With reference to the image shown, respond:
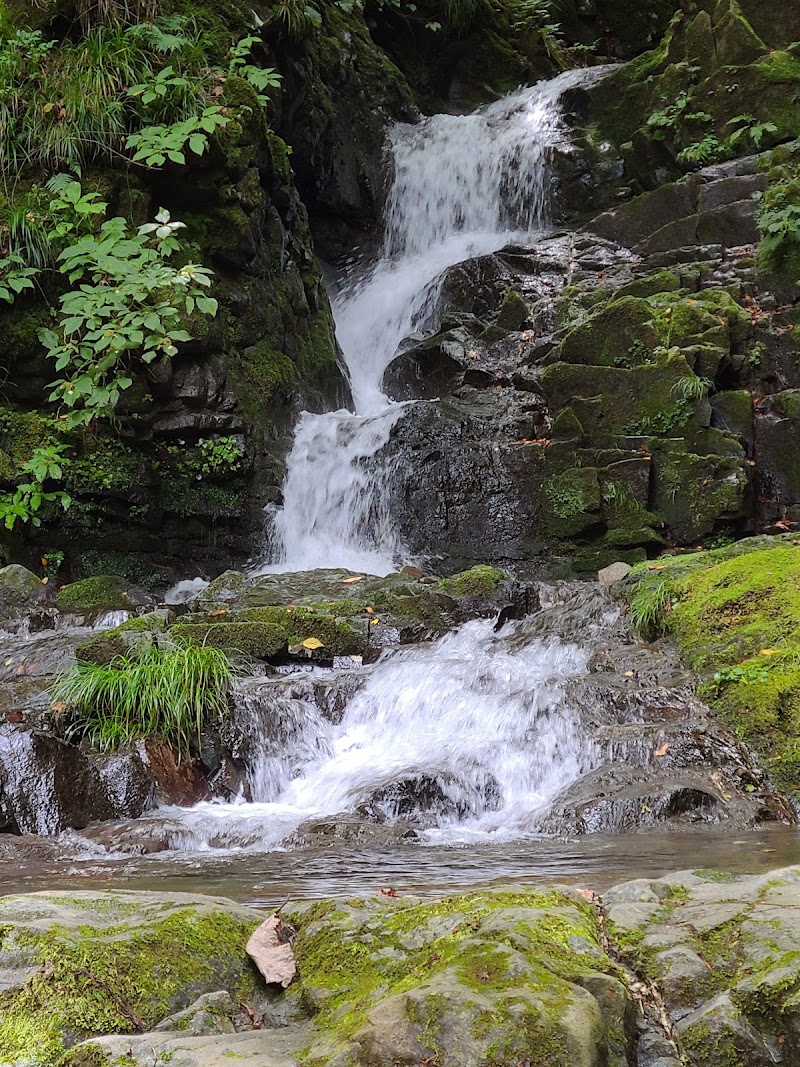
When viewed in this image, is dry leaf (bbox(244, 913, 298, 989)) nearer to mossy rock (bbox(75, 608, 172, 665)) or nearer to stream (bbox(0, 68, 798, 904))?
stream (bbox(0, 68, 798, 904))

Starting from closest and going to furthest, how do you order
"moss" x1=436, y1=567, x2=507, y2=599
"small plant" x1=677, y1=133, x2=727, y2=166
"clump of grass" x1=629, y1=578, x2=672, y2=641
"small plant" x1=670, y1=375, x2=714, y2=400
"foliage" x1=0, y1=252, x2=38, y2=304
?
"clump of grass" x1=629, y1=578, x2=672, y2=641, "moss" x1=436, y1=567, x2=507, y2=599, "foliage" x1=0, y1=252, x2=38, y2=304, "small plant" x1=670, y1=375, x2=714, y2=400, "small plant" x1=677, y1=133, x2=727, y2=166

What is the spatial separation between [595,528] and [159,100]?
22.8ft

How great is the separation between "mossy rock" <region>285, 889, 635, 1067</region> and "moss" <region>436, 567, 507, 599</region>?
5.59 metres

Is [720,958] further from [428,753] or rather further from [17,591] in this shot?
[17,591]

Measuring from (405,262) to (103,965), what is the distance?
1470cm

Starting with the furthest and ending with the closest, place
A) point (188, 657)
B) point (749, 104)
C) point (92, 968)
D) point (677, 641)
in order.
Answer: point (749, 104)
point (677, 641)
point (188, 657)
point (92, 968)

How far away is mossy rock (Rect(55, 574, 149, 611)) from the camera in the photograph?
7.83 meters

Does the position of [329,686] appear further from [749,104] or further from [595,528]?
[749,104]

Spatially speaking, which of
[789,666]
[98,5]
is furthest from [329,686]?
[98,5]

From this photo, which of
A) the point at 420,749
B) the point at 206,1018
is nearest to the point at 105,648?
the point at 420,749

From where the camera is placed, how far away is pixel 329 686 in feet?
18.0

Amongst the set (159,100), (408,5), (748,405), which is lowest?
(748,405)

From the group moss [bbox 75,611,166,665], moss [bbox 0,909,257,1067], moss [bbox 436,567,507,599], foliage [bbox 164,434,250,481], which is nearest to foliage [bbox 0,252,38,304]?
foliage [bbox 164,434,250,481]

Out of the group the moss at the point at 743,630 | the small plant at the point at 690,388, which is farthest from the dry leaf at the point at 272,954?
the small plant at the point at 690,388
